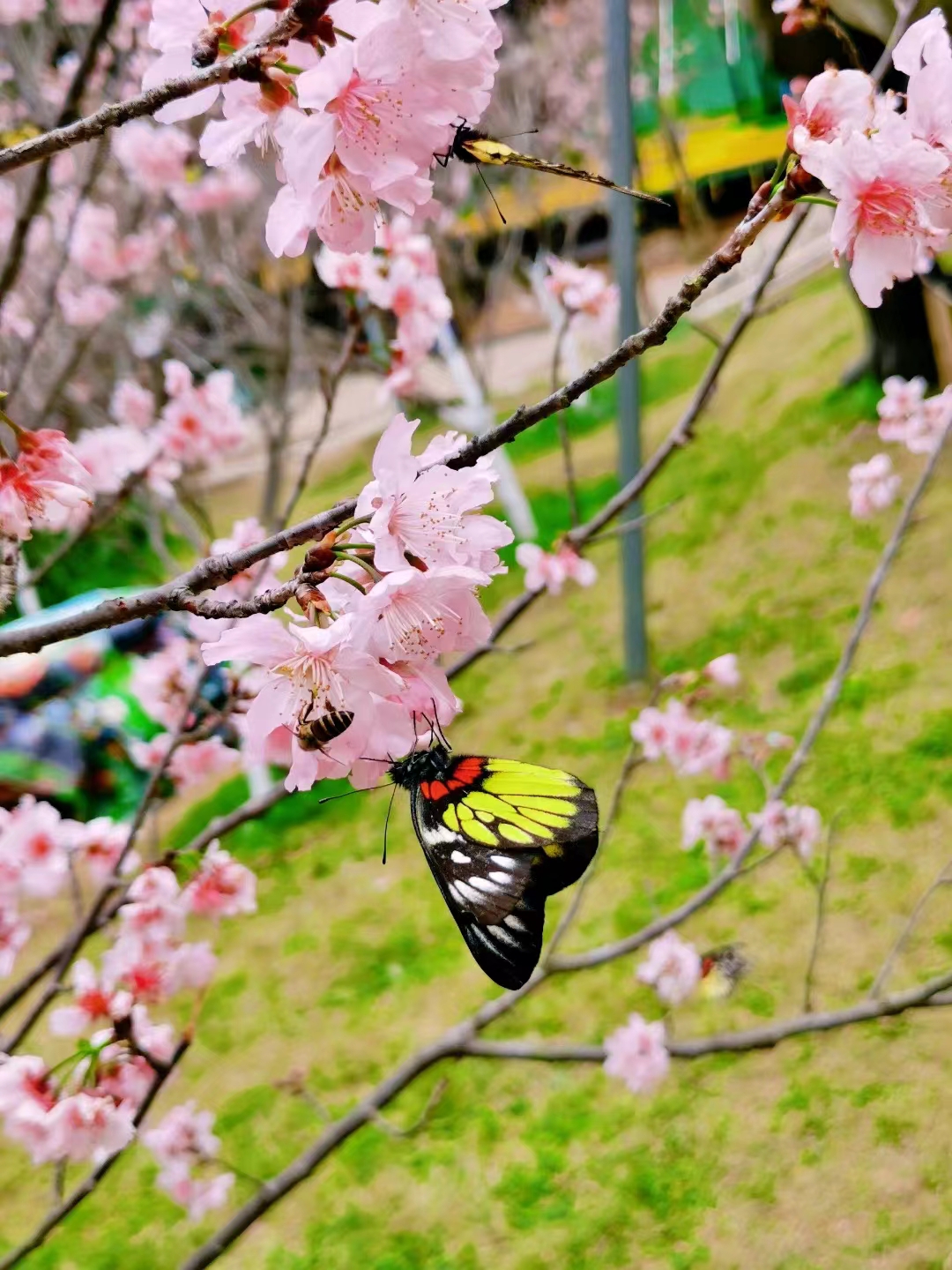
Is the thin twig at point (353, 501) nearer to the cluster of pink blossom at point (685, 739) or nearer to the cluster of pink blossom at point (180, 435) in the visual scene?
the cluster of pink blossom at point (180, 435)

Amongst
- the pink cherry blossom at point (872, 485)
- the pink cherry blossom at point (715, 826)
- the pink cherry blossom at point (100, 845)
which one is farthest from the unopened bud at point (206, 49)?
the pink cherry blossom at point (872, 485)

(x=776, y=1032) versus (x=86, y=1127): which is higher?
(x=86, y=1127)

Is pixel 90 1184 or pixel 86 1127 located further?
pixel 90 1184

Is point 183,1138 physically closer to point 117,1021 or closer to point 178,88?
point 117,1021

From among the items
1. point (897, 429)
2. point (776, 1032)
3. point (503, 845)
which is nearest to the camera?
point (503, 845)

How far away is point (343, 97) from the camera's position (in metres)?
0.74

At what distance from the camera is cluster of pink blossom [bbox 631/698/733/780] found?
123 inches

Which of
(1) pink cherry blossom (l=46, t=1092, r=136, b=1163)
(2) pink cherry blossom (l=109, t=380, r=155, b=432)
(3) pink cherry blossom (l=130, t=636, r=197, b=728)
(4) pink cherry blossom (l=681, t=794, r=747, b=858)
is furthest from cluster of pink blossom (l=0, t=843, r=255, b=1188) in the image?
(2) pink cherry blossom (l=109, t=380, r=155, b=432)

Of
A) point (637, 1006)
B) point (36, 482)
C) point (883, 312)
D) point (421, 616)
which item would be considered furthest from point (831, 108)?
point (883, 312)

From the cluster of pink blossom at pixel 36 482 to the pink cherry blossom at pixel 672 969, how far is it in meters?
2.26

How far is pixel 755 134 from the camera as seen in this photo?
11.9 m

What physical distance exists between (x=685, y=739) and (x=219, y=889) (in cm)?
159

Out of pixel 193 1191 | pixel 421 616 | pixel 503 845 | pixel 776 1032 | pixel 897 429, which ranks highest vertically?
pixel 421 616

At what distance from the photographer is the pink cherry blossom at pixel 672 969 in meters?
2.89
